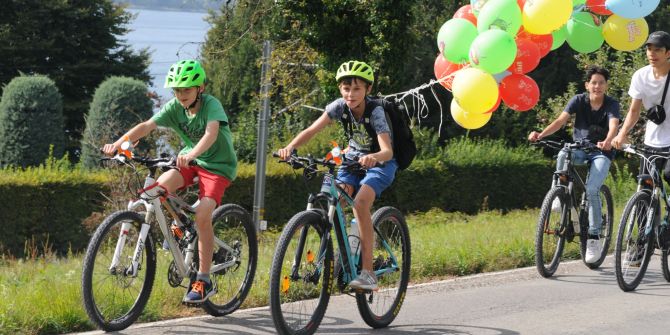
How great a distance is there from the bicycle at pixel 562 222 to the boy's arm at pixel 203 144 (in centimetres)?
347

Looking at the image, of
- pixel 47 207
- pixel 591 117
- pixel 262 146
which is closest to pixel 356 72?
pixel 591 117

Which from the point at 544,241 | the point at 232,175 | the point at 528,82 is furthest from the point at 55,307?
the point at 528,82

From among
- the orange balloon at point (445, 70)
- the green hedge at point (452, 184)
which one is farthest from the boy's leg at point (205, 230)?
the green hedge at point (452, 184)

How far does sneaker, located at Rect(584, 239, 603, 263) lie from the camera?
31.3 ft

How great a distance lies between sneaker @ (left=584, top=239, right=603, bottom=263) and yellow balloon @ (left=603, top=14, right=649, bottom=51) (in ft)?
8.70

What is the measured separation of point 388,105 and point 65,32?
1218 inches

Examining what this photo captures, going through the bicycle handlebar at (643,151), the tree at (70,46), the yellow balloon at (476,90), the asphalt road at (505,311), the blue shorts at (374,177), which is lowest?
Result: the asphalt road at (505,311)

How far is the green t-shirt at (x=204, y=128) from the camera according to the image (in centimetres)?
691

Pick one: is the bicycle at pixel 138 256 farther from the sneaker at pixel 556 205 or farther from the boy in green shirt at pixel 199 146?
the sneaker at pixel 556 205

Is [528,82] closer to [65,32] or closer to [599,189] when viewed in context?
[599,189]

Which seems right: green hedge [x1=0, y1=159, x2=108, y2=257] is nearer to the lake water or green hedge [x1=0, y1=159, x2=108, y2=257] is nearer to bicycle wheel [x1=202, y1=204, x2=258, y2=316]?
the lake water

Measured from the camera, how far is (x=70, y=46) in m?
36.4

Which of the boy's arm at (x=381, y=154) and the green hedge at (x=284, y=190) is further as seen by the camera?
the green hedge at (x=284, y=190)

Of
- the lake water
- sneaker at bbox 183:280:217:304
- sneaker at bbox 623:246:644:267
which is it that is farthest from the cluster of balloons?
the lake water
